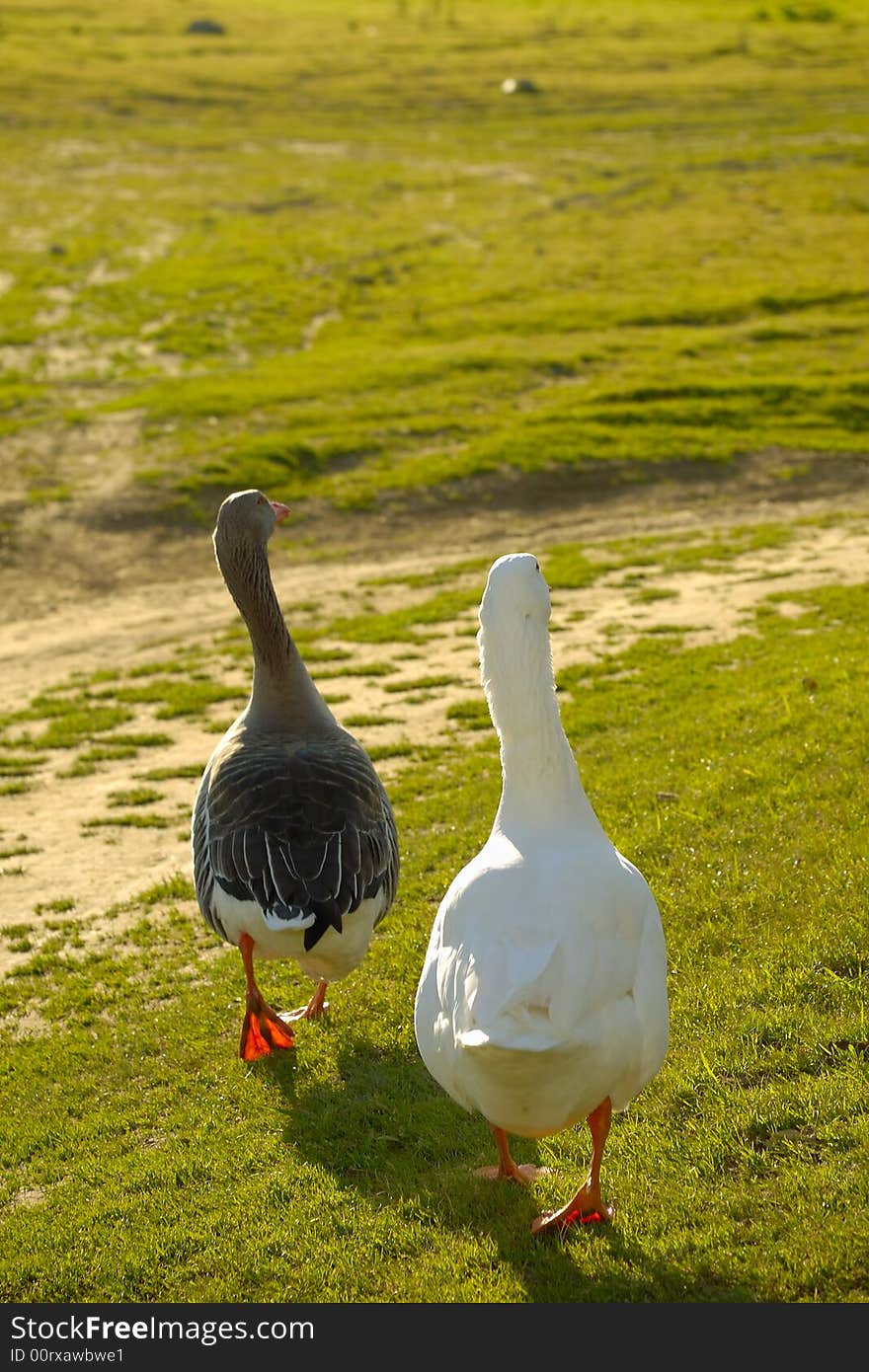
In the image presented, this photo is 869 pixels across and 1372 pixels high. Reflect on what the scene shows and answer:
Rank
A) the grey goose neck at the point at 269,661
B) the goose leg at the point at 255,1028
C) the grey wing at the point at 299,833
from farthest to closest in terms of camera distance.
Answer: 1. the grey goose neck at the point at 269,661
2. the goose leg at the point at 255,1028
3. the grey wing at the point at 299,833

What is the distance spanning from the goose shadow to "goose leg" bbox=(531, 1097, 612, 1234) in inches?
1.9

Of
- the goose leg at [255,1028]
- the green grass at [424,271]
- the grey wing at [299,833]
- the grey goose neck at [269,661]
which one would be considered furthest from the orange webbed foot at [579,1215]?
the green grass at [424,271]

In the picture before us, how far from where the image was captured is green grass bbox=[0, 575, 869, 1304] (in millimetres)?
5527

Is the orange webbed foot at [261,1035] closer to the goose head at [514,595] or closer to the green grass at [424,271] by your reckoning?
the goose head at [514,595]

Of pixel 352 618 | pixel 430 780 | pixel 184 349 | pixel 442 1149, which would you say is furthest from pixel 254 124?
pixel 442 1149

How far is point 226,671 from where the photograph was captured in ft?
54.6

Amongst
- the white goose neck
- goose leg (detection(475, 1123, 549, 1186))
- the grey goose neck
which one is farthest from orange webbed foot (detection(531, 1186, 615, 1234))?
the grey goose neck

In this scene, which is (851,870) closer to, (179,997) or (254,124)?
(179,997)

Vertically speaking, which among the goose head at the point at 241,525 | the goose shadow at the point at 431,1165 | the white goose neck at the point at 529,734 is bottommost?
the goose shadow at the point at 431,1165

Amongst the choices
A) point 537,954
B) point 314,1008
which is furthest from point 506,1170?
point 314,1008

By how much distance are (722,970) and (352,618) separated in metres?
11.5

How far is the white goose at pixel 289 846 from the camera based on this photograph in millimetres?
7344

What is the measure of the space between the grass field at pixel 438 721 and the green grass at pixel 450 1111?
0.02 metres

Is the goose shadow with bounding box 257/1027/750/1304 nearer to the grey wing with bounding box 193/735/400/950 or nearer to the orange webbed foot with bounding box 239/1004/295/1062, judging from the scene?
the orange webbed foot with bounding box 239/1004/295/1062
